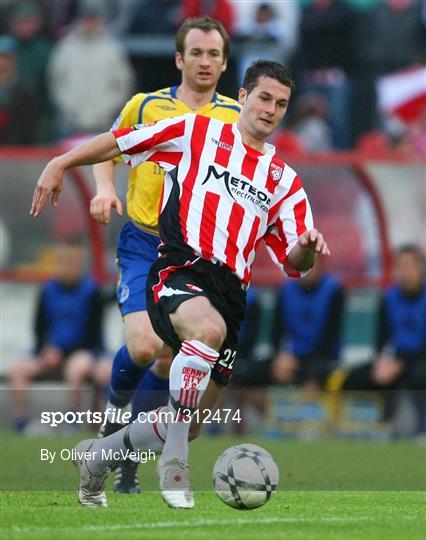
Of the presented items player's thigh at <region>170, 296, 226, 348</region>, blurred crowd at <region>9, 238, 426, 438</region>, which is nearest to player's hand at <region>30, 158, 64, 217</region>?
player's thigh at <region>170, 296, 226, 348</region>

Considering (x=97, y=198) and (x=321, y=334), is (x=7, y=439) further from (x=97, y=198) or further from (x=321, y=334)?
(x=97, y=198)

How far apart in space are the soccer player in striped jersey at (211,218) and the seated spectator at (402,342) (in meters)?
6.21

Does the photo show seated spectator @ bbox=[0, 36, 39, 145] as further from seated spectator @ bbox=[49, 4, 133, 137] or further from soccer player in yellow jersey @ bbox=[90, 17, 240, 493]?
soccer player in yellow jersey @ bbox=[90, 17, 240, 493]

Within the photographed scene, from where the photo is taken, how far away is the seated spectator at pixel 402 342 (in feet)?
45.0

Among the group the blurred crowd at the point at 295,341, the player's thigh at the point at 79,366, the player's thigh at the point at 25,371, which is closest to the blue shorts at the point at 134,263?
the player's thigh at the point at 79,366

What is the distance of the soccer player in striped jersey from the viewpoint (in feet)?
23.8

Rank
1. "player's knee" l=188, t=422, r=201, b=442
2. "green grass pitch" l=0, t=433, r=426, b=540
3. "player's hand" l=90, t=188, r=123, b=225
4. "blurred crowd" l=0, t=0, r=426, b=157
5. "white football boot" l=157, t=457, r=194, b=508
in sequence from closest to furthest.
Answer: "green grass pitch" l=0, t=433, r=426, b=540
"white football boot" l=157, t=457, r=194, b=508
"player's knee" l=188, t=422, r=201, b=442
"player's hand" l=90, t=188, r=123, b=225
"blurred crowd" l=0, t=0, r=426, b=157

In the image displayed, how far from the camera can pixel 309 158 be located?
48.5 ft

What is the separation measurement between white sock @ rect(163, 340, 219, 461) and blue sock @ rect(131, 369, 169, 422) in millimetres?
1490

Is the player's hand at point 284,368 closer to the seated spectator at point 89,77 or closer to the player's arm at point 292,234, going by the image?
the seated spectator at point 89,77

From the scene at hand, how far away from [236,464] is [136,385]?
Answer: 183 centimetres

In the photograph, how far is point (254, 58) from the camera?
18.1m

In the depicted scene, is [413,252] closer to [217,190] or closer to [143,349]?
[143,349]

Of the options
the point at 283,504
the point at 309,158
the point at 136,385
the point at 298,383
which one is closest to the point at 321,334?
the point at 298,383
